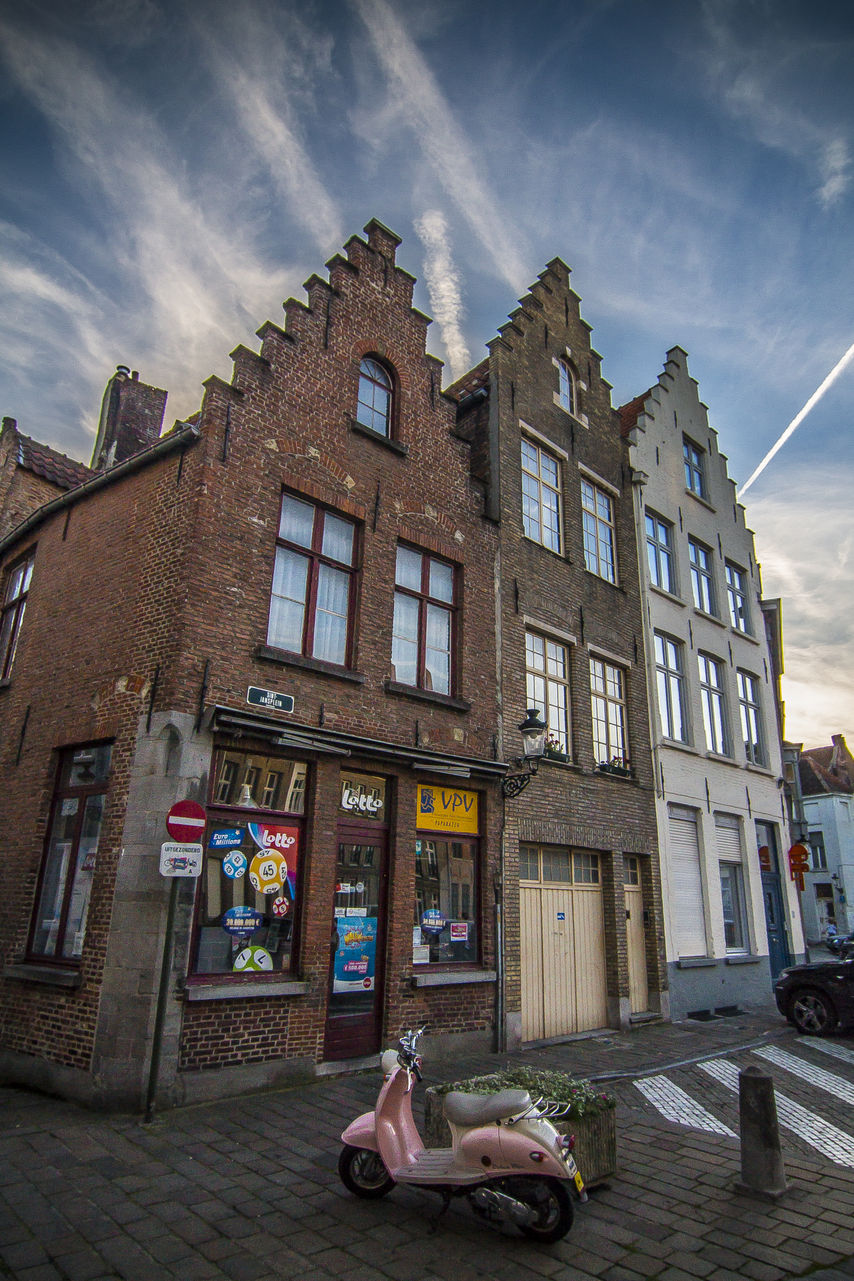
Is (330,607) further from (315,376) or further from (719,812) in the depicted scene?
(719,812)

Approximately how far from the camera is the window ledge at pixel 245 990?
7367 millimetres

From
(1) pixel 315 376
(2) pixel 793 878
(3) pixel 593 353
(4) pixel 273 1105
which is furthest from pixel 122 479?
(2) pixel 793 878

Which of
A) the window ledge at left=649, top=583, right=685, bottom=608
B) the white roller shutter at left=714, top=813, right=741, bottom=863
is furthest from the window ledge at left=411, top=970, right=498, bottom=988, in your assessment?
the window ledge at left=649, top=583, right=685, bottom=608

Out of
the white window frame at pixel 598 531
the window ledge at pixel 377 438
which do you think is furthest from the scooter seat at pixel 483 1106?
the white window frame at pixel 598 531

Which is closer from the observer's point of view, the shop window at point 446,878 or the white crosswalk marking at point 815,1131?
the white crosswalk marking at point 815,1131

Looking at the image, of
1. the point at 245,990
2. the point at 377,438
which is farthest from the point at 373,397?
the point at 245,990

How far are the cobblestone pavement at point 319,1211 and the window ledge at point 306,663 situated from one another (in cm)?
448

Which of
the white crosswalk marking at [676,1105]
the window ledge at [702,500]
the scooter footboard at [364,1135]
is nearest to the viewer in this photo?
the scooter footboard at [364,1135]

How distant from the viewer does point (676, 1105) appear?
301 inches

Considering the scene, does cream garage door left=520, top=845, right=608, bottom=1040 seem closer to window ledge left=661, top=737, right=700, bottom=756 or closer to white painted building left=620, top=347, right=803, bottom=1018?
white painted building left=620, top=347, right=803, bottom=1018

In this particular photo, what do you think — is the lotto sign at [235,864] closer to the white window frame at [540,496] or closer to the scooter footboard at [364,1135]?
the scooter footboard at [364,1135]

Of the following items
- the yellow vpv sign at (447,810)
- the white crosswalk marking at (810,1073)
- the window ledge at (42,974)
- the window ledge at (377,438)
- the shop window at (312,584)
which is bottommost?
the white crosswalk marking at (810,1073)

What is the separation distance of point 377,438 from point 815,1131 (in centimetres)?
933

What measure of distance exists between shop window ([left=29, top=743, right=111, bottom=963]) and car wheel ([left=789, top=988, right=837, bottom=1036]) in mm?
10786
